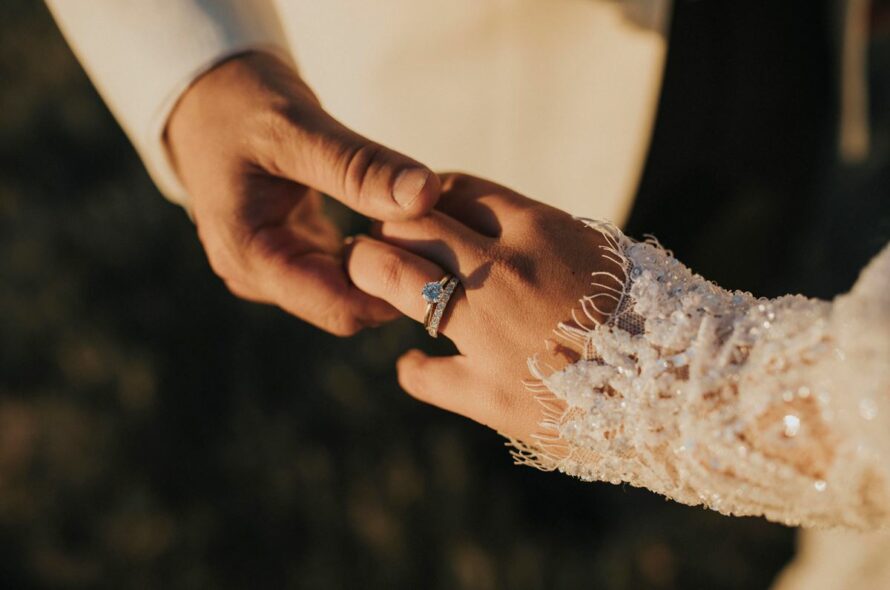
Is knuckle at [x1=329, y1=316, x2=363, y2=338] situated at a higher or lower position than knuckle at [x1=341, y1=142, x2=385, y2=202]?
lower

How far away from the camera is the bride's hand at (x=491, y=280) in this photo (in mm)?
1034

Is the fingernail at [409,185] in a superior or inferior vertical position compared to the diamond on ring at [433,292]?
superior

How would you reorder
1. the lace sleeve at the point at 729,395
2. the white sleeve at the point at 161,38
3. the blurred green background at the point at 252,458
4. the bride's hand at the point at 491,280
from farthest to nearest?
the blurred green background at the point at 252,458 → the white sleeve at the point at 161,38 → the bride's hand at the point at 491,280 → the lace sleeve at the point at 729,395

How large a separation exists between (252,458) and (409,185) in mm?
1503

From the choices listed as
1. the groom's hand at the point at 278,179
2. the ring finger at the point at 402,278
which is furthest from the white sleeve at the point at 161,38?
the ring finger at the point at 402,278

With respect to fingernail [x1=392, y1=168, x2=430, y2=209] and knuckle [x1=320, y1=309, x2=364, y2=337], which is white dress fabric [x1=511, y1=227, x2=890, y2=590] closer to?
fingernail [x1=392, y1=168, x2=430, y2=209]

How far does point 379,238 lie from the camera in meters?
1.19

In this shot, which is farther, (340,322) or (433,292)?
(340,322)

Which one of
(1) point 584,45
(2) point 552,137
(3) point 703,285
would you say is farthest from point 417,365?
(1) point 584,45

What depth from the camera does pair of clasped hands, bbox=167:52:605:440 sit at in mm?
1051

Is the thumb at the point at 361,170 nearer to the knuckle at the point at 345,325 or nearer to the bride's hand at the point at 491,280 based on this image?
the bride's hand at the point at 491,280

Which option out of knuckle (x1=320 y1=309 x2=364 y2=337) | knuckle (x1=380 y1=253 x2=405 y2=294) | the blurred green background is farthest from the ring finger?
the blurred green background

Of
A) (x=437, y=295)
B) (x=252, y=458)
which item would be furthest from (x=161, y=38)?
(x=252, y=458)

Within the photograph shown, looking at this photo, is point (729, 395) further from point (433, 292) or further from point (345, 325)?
point (345, 325)
